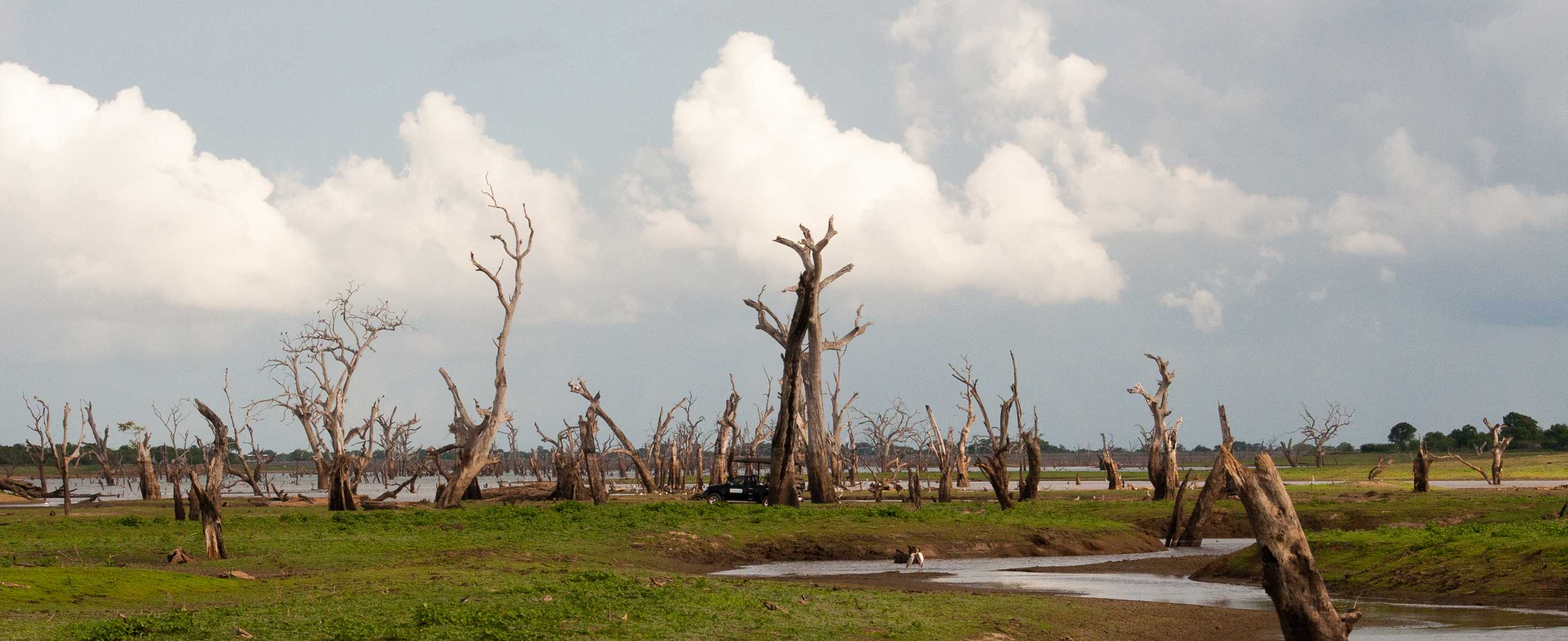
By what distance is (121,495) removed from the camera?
9094cm

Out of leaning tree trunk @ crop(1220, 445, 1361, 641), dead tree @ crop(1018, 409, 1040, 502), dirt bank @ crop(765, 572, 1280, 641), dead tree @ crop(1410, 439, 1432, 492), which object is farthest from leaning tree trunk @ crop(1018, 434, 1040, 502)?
leaning tree trunk @ crop(1220, 445, 1361, 641)

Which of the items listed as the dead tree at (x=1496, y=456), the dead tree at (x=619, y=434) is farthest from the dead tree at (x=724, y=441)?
the dead tree at (x=1496, y=456)

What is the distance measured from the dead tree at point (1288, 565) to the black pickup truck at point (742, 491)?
35202 millimetres

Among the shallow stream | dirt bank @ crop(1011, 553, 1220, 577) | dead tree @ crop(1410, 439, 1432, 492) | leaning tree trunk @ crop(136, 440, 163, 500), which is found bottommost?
dirt bank @ crop(1011, 553, 1220, 577)

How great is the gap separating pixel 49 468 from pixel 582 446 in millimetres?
129006

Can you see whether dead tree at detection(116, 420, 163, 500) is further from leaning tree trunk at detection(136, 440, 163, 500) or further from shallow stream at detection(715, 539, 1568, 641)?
shallow stream at detection(715, 539, 1568, 641)

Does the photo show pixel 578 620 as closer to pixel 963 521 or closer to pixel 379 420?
pixel 963 521

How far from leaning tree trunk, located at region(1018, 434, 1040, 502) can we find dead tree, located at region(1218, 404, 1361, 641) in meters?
33.8

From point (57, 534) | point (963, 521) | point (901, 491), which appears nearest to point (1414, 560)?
point (963, 521)

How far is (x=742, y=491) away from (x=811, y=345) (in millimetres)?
6995

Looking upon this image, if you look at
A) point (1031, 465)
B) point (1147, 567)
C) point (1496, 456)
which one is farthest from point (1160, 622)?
point (1496, 456)

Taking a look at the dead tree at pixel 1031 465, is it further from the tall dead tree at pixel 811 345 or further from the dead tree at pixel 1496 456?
the dead tree at pixel 1496 456

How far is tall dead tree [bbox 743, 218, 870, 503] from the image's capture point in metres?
45.9

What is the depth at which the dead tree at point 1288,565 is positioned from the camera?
16953 millimetres
